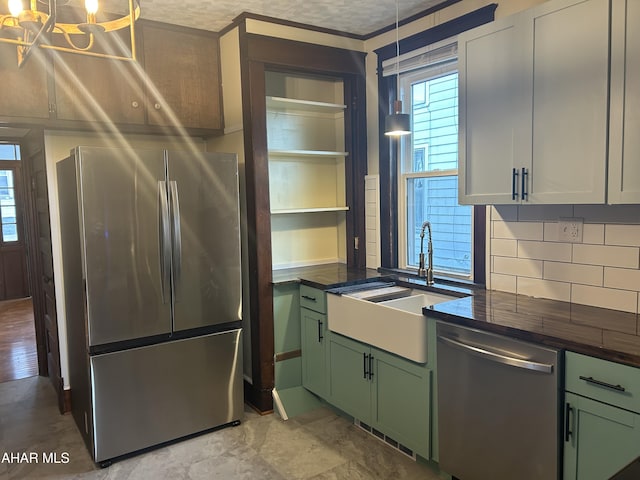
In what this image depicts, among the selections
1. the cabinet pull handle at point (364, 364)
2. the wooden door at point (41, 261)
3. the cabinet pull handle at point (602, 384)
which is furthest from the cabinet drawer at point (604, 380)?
the wooden door at point (41, 261)

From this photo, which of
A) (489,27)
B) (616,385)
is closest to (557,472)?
(616,385)

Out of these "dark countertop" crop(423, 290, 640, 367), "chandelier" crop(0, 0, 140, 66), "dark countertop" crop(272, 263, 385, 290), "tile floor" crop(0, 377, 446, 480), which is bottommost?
"tile floor" crop(0, 377, 446, 480)

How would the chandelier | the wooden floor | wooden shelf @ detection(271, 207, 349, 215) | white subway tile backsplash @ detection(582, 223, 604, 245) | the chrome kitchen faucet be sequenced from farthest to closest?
the wooden floor
wooden shelf @ detection(271, 207, 349, 215)
the chrome kitchen faucet
white subway tile backsplash @ detection(582, 223, 604, 245)
the chandelier

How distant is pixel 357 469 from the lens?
2.60 m

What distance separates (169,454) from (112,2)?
255 cm

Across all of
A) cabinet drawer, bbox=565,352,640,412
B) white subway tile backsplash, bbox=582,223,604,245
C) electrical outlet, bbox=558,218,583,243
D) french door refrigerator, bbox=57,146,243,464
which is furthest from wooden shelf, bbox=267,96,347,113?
cabinet drawer, bbox=565,352,640,412

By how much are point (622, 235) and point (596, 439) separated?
2.92 feet

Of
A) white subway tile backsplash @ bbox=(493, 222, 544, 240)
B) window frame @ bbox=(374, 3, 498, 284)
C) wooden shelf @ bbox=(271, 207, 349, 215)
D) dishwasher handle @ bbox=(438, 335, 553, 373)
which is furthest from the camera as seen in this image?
wooden shelf @ bbox=(271, 207, 349, 215)

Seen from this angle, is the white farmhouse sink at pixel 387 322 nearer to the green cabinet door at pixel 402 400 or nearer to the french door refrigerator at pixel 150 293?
the green cabinet door at pixel 402 400

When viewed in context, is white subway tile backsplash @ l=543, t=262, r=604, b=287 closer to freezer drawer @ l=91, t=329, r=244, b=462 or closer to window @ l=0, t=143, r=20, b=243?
freezer drawer @ l=91, t=329, r=244, b=462

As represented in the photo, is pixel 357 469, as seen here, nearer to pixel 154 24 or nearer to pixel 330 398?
pixel 330 398

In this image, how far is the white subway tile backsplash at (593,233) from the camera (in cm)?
222

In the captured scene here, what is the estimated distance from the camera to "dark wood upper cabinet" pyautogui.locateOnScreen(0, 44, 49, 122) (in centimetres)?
270

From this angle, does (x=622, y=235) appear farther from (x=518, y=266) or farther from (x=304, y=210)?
(x=304, y=210)
